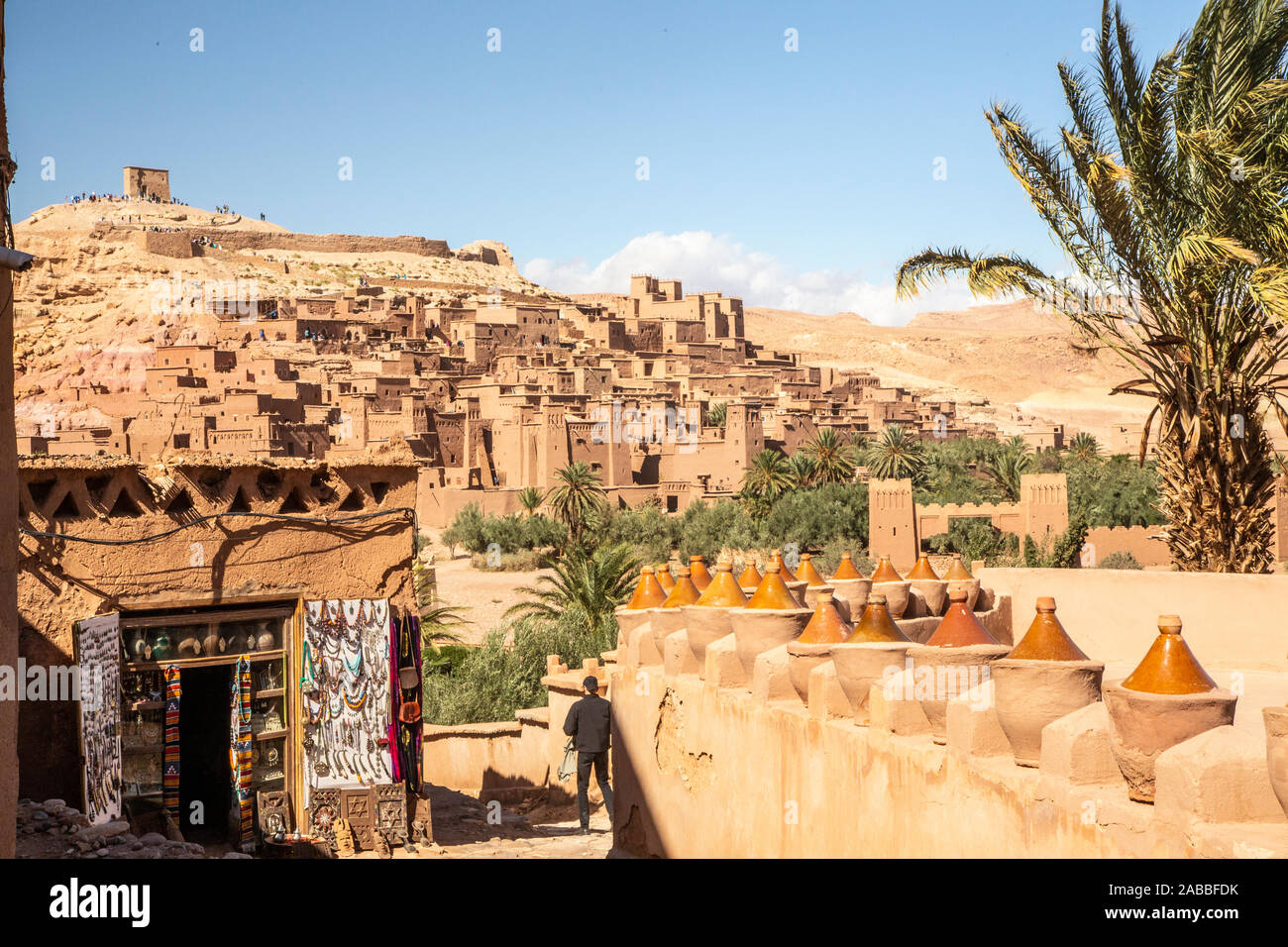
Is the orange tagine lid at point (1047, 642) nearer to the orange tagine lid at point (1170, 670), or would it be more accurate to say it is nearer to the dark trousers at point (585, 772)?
the orange tagine lid at point (1170, 670)

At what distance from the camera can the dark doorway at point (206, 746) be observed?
385 inches

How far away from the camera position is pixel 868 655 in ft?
17.7

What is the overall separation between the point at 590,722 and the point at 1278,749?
7.24m

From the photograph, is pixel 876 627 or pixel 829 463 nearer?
pixel 876 627

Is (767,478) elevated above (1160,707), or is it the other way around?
A: (767,478)

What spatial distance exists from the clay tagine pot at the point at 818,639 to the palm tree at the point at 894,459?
40088 millimetres

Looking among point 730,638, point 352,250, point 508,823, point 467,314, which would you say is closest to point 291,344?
point 467,314

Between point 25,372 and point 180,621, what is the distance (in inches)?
2344

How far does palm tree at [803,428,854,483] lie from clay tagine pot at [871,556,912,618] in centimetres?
3632

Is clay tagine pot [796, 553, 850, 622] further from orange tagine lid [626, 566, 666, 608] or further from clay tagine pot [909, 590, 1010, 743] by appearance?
clay tagine pot [909, 590, 1010, 743]

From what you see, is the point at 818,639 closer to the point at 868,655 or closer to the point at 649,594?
the point at 868,655

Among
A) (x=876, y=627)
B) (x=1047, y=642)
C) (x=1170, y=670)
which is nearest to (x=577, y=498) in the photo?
(x=876, y=627)

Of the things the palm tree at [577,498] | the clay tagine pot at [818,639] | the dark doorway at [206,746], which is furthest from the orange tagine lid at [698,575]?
the palm tree at [577,498]
